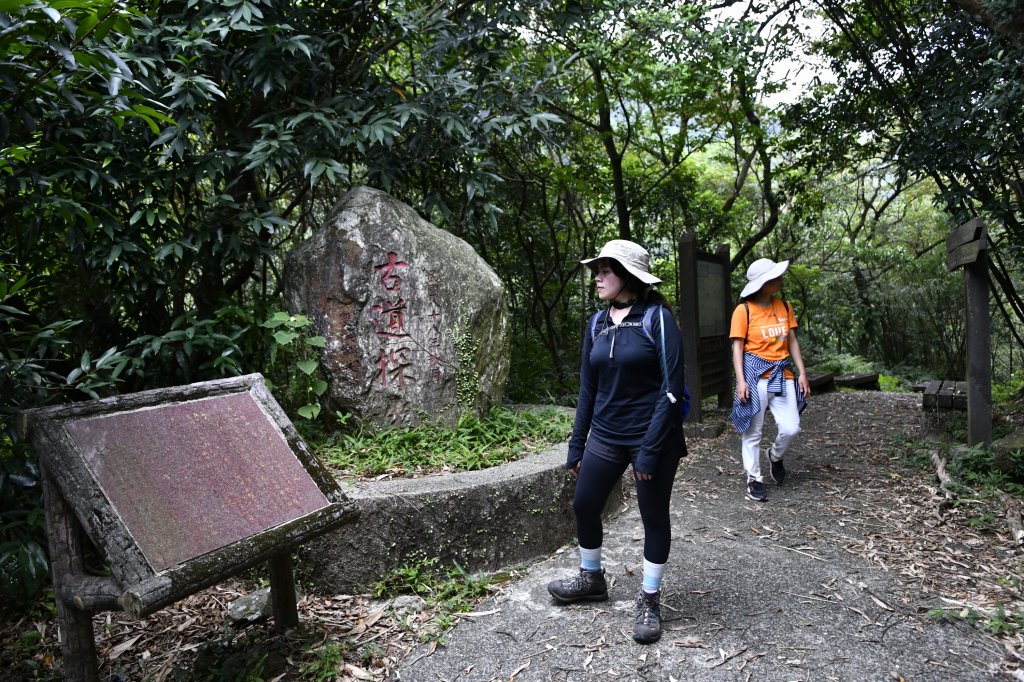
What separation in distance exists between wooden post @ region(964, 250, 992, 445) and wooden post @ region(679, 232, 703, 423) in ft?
8.40

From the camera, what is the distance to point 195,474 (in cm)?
268

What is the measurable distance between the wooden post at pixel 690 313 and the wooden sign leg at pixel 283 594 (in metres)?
Answer: 5.14

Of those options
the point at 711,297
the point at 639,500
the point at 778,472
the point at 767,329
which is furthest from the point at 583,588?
the point at 711,297

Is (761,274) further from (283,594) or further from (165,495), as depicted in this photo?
(165,495)

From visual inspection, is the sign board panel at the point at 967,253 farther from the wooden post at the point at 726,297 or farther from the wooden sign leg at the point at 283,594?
the wooden sign leg at the point at 283,594

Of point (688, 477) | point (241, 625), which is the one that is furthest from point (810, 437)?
point (241, 625)

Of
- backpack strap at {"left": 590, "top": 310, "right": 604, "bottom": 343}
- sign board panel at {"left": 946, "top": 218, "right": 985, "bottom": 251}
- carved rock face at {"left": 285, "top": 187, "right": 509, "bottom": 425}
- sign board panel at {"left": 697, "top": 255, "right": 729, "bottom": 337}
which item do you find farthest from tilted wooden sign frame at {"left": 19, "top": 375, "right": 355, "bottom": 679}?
sign board panel at {"left": 697, "top": 255, "right": 729, "bottom": 337}

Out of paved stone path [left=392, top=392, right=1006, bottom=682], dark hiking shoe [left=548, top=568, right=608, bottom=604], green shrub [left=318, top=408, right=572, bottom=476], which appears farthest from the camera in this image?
green shrub [left=318, top=408, right=572, bottom=476]

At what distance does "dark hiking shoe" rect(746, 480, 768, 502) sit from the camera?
16.9 ft

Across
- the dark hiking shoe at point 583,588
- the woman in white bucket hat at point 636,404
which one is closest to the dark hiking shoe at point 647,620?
the woman in white bucket hat at point 636,404

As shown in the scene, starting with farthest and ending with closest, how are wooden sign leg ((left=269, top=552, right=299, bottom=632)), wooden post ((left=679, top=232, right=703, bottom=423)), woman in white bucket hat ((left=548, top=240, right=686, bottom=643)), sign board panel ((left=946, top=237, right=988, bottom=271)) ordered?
wooden post ((left=679, top=232, right=703, bottom=423))
sign board panel ((left=946, top=237, right=988, bottom=271))
wooden sign leg ((left=269, top=552, right=299, bottom=632))
woman in white bucket hat ((left=548, top=240, right=686, bottom=643))

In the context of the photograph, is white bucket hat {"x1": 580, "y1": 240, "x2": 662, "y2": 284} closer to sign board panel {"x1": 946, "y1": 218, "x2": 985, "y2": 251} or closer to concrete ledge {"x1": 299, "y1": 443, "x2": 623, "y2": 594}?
concrete ledge {"x1": 299, "y1": 443, "x2": 623, "y2": 594}

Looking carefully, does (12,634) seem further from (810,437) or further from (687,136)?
(687,136)

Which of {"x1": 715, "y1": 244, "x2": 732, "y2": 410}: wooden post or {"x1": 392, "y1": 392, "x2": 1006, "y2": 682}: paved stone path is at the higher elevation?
{"x1": 715, "y1": 244, "x2": 732, "y2": 410}: wooden post
